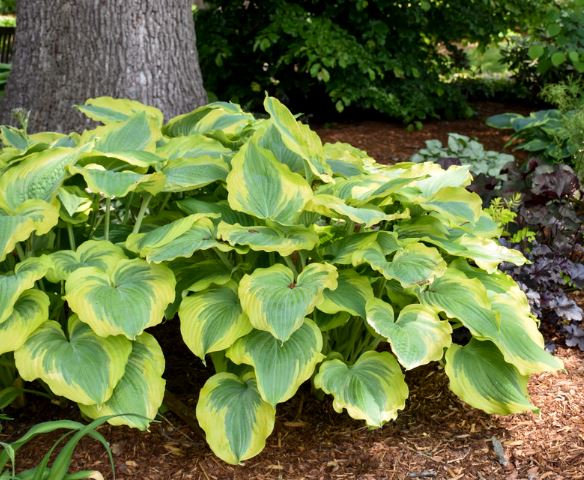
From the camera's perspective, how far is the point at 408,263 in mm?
2438

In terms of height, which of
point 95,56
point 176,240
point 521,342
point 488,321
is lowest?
point 521,342

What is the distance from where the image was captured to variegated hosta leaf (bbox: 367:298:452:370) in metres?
2.29

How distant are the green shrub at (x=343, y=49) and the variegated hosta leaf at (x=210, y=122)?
3.33m

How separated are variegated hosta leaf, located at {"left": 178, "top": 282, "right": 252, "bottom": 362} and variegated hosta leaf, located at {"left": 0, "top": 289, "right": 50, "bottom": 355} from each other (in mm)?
428

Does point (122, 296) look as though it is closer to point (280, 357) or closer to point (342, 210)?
point (280, 357)

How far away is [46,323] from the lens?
237 cm

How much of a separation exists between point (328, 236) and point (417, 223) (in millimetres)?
351

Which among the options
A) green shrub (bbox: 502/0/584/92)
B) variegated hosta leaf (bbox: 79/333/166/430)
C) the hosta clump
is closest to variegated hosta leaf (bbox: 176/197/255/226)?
the hosta clump

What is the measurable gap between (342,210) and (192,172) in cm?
61

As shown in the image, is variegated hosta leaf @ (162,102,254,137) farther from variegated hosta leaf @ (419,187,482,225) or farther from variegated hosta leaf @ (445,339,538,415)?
variegated hosta leaf @ (445,339,538,415)

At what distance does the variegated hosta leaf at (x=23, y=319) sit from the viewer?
7.33 feet

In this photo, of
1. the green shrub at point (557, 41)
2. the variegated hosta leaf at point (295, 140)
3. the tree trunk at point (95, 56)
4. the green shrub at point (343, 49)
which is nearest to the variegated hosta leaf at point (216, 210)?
the variegated hosta leaf at point (295, 140)

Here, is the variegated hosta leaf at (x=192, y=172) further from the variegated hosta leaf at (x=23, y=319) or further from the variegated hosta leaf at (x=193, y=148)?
the variegated hosta leaf at (x=23, y=319)

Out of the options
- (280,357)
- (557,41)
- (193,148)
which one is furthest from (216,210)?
(557,41)
